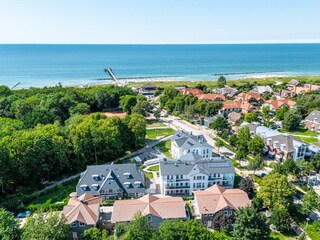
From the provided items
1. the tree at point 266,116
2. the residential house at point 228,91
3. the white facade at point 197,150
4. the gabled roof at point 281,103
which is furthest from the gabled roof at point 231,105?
the white facade at point 197,150

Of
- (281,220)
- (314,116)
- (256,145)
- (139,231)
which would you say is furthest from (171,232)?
(314,116)

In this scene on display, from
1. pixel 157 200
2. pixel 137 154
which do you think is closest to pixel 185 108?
pixel 137 154

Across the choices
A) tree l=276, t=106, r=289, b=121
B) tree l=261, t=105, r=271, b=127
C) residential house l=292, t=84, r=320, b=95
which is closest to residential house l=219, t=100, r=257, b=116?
tree l=261, t=105, r=271, b=127

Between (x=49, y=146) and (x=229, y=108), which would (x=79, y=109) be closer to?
(x=49, y=146)

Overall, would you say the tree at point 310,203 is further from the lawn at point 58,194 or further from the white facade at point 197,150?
the lawn at point 58,194

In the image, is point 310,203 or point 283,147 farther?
point 283,147

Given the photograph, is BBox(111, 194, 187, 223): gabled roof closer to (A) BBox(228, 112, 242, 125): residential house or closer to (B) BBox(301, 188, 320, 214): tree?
(B) BBox(301, 188, 320, 214): tree
